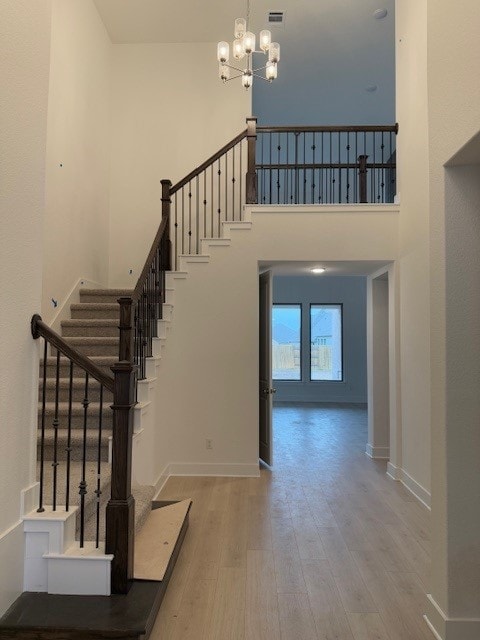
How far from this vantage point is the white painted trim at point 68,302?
4973 millimetres

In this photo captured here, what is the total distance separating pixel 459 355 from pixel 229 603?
196cm

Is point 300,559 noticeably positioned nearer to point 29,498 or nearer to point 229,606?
point 229,606

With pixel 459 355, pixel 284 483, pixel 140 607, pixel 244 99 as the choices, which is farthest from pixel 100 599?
pixel 244 99

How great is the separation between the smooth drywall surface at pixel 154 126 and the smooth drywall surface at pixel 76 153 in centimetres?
21

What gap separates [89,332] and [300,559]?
128 inches

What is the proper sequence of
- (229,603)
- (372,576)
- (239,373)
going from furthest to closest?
1. (239,373)
2. (372,576)
3. (229,603)

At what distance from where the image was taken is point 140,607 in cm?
227

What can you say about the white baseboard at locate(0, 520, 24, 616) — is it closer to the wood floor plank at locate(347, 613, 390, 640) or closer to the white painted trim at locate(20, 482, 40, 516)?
the white painted trim at locate(20, 482, 40, 516)

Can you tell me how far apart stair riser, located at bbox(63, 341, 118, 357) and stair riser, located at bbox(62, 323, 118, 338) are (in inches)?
11.1

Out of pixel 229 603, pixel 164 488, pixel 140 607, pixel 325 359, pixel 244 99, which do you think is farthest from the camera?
pixel 325 359

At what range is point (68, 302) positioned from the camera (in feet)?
17.4

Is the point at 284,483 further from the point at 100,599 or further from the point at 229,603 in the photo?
the point at 100,599

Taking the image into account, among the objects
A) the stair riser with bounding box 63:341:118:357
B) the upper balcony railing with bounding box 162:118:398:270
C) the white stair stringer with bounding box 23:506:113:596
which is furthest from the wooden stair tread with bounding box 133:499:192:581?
the upper balcony railing with bounding box 162:118:398:270

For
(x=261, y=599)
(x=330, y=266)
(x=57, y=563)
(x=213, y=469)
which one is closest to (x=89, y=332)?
(x=213, y=469)
